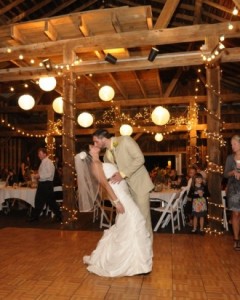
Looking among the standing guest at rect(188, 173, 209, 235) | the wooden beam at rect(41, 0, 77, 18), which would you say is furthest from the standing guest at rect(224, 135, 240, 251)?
the wooden beam at rect(41, 0, 77, 18)

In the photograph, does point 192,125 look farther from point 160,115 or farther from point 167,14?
point 167,14

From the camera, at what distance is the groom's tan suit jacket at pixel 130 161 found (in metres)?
3.89

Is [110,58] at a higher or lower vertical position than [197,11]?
lower

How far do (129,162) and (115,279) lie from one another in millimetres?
1225

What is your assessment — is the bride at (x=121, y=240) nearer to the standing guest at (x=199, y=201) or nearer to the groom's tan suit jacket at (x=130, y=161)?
the groom's tan suit jacket at (x=130, y=161)

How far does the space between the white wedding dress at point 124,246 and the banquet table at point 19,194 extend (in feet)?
13.9

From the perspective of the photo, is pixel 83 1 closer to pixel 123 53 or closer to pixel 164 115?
pixel 123 53

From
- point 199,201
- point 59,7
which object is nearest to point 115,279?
point 199,201

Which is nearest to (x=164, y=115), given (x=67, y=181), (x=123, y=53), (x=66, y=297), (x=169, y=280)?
(x=123, y=53)

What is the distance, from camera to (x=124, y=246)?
362 centimetres

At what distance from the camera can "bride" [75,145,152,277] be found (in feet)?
11.8

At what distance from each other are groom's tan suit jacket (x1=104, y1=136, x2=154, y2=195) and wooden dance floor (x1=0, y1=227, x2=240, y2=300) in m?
0.94

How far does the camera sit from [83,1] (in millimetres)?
9102

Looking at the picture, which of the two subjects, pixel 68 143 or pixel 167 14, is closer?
pixel 167 14
